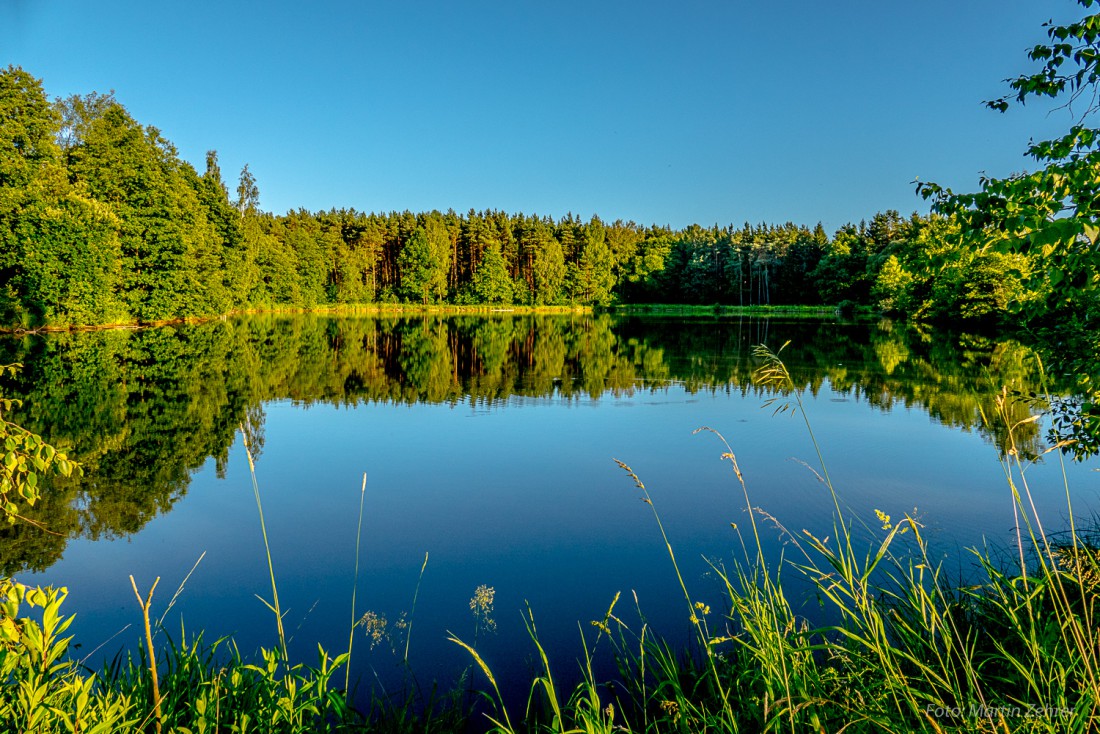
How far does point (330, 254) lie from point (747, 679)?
3234 inches

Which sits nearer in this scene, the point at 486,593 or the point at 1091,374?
the point at 1091,374

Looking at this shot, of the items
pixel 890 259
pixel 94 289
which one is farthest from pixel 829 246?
pixel 94 289

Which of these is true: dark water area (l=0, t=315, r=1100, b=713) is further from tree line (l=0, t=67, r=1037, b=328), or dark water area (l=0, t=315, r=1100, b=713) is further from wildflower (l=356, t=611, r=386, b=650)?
tree line (l=0, t=67, r=1037, b=328)

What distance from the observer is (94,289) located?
103 feet

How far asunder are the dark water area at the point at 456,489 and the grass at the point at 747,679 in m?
0.40

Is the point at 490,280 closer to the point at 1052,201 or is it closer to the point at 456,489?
the point at 456,489

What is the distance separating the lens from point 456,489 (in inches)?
348

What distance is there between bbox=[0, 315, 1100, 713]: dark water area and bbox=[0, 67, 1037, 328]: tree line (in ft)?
10.4

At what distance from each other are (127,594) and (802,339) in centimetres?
3464

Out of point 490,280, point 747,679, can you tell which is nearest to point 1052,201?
point 747,679

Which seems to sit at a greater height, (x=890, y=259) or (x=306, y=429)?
(x=890, y=259)

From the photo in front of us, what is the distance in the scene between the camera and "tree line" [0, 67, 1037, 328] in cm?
2802

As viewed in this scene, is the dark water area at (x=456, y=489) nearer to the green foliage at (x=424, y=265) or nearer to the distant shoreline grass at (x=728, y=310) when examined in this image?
the distant shoreline grass at (x=728, y=310)

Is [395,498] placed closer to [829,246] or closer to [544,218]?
[829,246]
